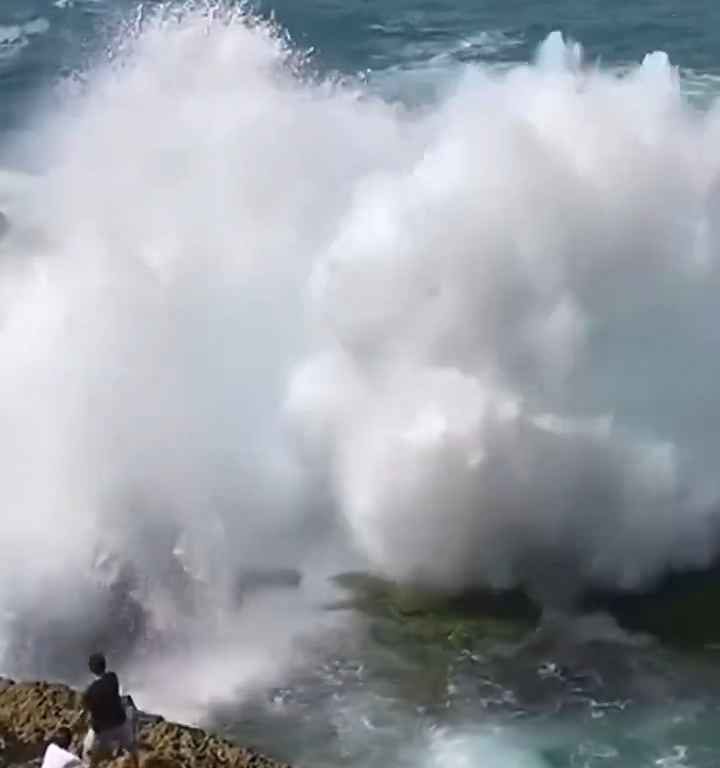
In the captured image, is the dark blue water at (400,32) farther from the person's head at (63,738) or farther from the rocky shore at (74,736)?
the person's head at (63,738)

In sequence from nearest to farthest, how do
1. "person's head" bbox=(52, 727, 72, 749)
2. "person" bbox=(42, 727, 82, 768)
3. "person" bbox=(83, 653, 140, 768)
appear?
"person" bbox=(42, 727, 82, 768) < "person" bbox=(83, 653, 140, 768) < "person's head" bbox=(52, 727, 72, 749)

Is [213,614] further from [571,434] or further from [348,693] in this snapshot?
[571,434]

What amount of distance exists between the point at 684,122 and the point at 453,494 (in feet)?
53.5

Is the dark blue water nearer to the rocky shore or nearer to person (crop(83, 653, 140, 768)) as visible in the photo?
the rocky shore

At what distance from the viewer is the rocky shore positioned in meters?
36.5

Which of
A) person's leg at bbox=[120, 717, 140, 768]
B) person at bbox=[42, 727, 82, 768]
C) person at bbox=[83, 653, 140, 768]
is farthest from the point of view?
person's leg at bbox=[120, 717, 140, 768]

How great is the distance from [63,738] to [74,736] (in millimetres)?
828

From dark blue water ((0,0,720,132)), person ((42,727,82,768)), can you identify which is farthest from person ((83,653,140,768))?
dark blue water ((0,0,720,132))

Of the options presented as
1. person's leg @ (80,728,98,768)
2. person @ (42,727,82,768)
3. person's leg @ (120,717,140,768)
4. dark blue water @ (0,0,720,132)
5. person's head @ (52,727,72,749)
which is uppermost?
dark blue water @ (0,0,720,132)

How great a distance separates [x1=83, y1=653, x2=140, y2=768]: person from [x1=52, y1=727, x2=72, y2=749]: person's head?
7.27 ft

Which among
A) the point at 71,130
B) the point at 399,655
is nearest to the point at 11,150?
the point at 71,130

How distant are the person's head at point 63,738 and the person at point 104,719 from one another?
222 cm

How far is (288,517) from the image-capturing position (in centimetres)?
5681

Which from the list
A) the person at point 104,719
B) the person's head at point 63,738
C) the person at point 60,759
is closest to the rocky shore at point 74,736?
the person's head at point 63,738
